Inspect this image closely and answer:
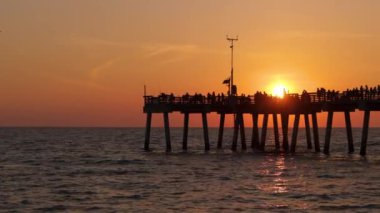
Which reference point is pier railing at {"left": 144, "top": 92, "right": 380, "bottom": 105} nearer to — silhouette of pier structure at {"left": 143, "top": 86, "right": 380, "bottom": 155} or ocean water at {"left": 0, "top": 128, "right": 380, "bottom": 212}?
silhouette of pier structure at {"left": 143, "top": 86, "right": 380, "bottom": 155}

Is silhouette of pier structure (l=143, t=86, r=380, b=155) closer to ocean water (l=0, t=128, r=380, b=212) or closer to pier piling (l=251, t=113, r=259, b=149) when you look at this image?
pier piling (l=251, t=113, r=259, b=149)

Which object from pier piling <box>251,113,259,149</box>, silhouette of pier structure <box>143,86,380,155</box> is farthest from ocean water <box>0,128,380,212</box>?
pier piling <box>251,113,259,149</box>

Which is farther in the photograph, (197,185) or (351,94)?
(351,94)

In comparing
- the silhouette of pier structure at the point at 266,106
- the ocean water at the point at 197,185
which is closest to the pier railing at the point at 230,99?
the silhouette of pier structure at the point at 266,106

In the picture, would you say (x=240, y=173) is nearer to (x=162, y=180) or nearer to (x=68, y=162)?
(x=162, y=180)

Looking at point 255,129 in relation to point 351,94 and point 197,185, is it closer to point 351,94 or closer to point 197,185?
point 351,94

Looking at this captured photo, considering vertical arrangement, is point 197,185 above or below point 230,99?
below

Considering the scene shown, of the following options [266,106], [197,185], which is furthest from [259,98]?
[197,185]

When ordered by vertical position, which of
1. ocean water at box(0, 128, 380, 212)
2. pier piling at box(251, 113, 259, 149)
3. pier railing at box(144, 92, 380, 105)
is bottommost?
ocean water at box(0, 128, 380, 212)

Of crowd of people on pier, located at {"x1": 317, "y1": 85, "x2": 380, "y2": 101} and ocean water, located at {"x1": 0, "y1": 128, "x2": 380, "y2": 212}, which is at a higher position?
A: crowd of people on pier, located at {"x1": 317, "y1": 85, "x2": 380, "y2": 101}

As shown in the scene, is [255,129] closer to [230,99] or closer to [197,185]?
[230,99]

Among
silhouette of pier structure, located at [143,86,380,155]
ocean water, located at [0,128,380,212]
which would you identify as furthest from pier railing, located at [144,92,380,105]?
ocean water, located at [0,128,380,212]

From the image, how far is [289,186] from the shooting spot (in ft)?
126

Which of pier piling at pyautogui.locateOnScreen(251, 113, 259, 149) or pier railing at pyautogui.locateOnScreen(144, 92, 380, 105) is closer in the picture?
pier railing at pyautogui.locateOnScreen(144, 92, 380, 105)
